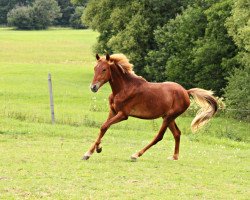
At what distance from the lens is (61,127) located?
2053 cm

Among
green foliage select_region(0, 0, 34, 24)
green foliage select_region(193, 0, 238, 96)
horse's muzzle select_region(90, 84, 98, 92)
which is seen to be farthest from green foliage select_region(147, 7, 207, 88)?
green foliage select_region(0, 0, 34, 24)

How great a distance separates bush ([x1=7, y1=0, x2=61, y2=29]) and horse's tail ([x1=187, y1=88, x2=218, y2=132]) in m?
110

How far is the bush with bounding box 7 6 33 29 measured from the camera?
12144 centimetres

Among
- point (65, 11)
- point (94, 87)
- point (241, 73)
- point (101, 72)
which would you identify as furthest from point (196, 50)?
point (65, 11)

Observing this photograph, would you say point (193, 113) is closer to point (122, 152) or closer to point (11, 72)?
point (122, 152)

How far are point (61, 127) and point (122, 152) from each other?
541 centimetres

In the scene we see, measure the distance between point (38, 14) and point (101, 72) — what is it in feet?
376

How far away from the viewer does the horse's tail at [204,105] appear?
579 inches

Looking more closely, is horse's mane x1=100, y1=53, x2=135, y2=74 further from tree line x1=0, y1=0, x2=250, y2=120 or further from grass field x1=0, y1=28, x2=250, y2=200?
tree line x1=0, y1=0, x2=250, y2=120

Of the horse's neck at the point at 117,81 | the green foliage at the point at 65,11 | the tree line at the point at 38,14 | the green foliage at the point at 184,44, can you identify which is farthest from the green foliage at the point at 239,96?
the green foliage at the point at 65,11

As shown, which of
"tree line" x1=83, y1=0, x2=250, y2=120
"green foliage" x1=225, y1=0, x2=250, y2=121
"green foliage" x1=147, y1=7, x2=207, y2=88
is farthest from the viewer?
"green foliage" x1=147, y1=7, x2=207, y2=88

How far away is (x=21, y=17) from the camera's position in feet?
406

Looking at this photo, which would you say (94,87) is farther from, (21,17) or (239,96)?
(21,17)

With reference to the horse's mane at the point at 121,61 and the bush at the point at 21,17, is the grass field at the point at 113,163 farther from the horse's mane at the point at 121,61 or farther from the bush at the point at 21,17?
the bush at the point at 21,17
